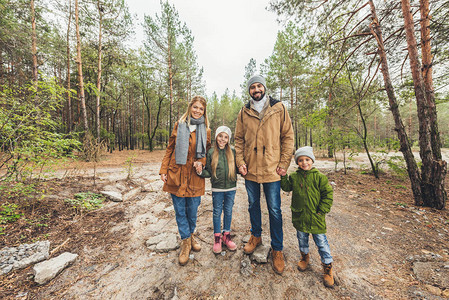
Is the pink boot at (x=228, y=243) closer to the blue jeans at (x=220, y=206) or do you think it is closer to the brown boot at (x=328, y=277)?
the blue jeans at (x=220, y=206)

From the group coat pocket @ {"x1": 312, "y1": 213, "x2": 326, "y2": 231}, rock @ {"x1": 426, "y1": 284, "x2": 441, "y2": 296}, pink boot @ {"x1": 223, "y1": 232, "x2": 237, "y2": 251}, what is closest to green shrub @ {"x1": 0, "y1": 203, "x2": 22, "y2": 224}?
pink boot @ {"x1": 223, "y1": 232, "x2": 237, "y2": 251}

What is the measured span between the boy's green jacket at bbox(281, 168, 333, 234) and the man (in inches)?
9.1

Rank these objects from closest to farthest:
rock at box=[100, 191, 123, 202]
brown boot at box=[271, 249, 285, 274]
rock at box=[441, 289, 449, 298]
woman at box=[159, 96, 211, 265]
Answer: rock at box=[441, 289, 449, 298] → brown boot at box=[271, 249, 285, 274] → woman at box=[159, 96, 211, 265] → rock at box=[100, 191, 123, 202]

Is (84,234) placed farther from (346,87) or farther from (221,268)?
(346,87)

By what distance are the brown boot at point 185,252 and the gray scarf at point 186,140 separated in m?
1.18

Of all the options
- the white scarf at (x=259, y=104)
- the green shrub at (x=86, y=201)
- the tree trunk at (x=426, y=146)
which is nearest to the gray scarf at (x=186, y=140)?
the white scarf at (x=259, y=104)

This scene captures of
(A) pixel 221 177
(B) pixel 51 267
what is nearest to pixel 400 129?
(A) pixel 221 177

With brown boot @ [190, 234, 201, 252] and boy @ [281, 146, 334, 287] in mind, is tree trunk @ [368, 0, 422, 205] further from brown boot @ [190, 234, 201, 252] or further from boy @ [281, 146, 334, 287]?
brown boot @ [190, 234, 201, 252]

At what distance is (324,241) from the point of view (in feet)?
6.54

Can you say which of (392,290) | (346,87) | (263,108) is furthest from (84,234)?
(346,87)

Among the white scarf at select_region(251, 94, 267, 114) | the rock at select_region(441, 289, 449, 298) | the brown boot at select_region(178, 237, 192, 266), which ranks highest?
the white scarf at select_region(251, 94, 267, 114)

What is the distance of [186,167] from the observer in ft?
7.67

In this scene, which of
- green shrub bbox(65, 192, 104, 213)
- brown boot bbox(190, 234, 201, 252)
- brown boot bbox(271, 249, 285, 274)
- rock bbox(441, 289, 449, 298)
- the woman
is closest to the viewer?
rock bbox(441, 289, 449, 298)

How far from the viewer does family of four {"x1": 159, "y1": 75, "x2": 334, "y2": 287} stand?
2.08 meters
